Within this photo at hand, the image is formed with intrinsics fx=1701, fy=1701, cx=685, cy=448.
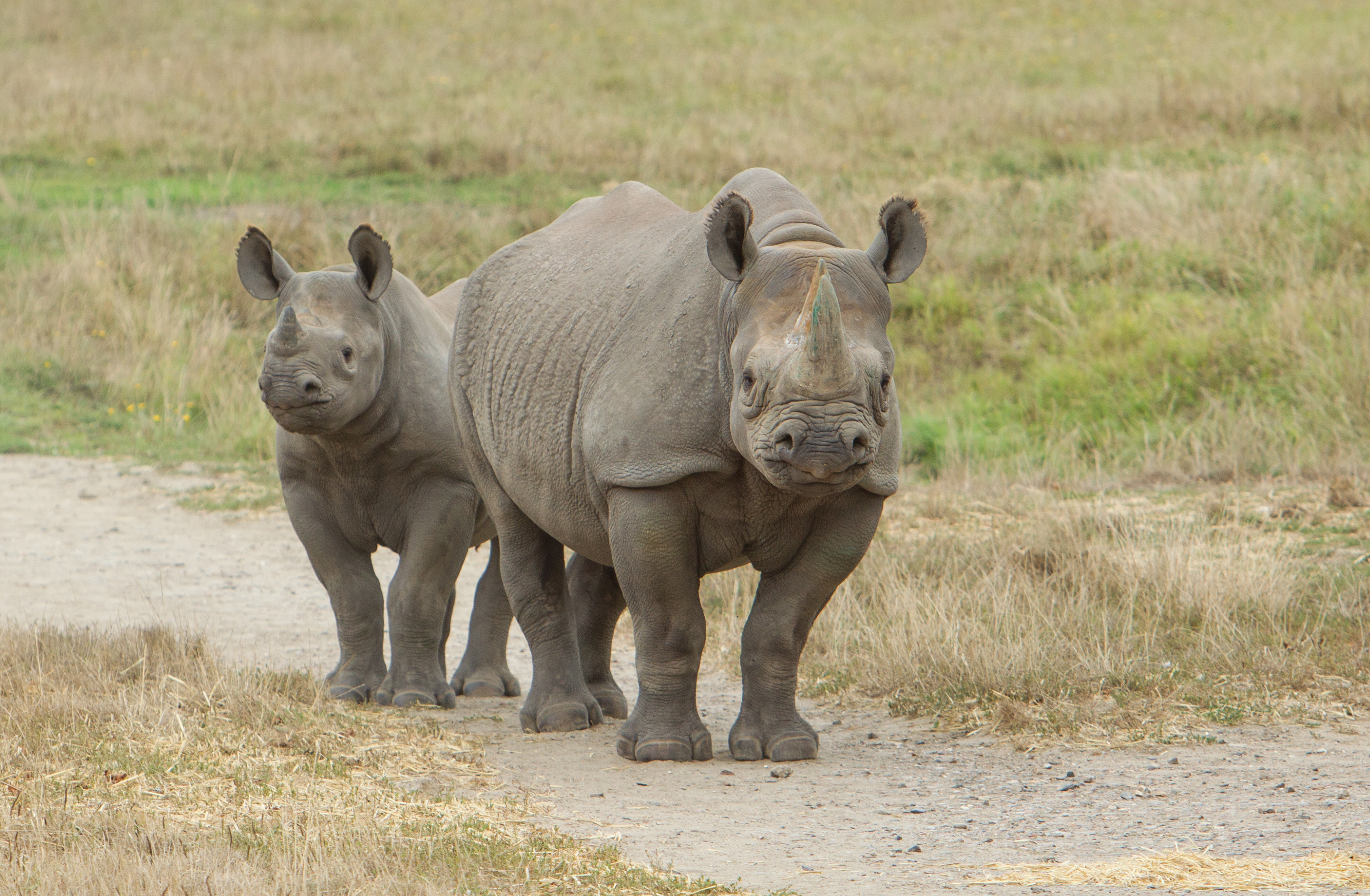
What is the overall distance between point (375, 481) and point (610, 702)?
1.38 meters

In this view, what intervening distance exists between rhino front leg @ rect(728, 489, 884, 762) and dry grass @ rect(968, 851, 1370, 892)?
1415mm

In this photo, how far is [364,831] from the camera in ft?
14.8

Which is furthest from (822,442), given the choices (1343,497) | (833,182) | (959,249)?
(833,182)

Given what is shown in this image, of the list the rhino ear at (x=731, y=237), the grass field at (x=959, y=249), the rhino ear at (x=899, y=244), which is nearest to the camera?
the rhino ear at (x=731, y=237)

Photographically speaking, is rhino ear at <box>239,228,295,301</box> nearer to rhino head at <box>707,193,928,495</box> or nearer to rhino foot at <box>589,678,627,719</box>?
rhino foot at <box>589,678,627,719</box>

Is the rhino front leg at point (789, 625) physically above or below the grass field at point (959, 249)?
below

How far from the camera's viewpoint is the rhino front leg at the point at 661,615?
219 inches

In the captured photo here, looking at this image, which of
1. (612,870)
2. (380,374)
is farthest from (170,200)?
(612,870)

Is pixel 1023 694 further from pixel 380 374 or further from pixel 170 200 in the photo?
pixel 170 200

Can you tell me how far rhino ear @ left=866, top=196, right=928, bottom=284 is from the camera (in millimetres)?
5504

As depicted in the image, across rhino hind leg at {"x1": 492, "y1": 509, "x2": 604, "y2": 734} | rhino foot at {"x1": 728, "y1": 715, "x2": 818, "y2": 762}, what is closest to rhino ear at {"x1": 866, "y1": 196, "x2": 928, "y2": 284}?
rhino foot at {"x1": 728, "y1": 715, "x2": 818, "y2": 762}

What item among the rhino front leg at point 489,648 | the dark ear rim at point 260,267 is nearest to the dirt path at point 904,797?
the rhino front leg at point 489,648

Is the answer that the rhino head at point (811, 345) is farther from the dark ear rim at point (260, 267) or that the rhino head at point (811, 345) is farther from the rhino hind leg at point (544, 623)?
the dark ear rim at point (260, 267)

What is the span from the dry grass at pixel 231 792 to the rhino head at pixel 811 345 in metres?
1.28
